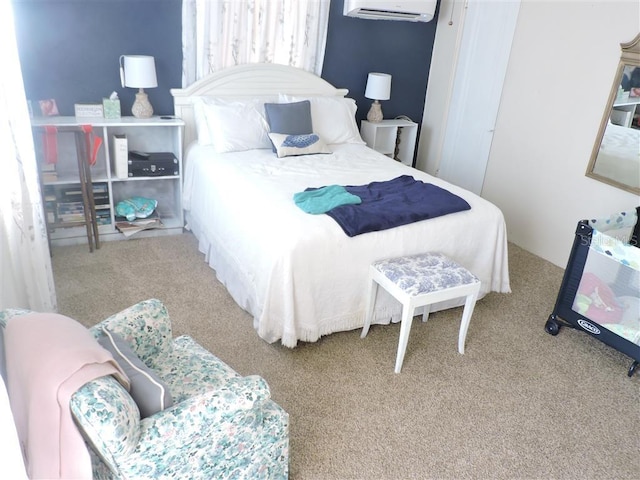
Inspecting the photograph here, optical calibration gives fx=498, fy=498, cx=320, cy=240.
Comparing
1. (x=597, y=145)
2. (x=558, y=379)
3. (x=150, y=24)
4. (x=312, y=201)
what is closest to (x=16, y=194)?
(x=312, y=201)

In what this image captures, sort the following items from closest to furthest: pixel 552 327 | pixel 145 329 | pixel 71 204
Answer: pixel 145 329, pixel 552 327, pixel 71 204

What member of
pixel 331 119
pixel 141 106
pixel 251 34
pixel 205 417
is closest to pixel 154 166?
pixel 141 106

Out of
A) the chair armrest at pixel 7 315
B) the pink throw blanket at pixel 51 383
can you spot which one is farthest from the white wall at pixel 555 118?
the chair armrest at pixel 7 315

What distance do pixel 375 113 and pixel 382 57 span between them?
0.50 metres

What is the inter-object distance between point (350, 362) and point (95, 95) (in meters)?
2.57

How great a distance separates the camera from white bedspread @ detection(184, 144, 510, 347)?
7.93 feet

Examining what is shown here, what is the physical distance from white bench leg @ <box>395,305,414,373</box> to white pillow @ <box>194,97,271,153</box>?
1841 mm

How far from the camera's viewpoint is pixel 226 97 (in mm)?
3797

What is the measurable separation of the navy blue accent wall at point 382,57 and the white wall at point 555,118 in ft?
3.07

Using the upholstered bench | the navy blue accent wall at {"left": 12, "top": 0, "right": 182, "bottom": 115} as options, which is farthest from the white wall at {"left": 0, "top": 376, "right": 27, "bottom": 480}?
the navy blue accent wall at {"left": 12, "top": 0, "right": 182, "bottom": 115}

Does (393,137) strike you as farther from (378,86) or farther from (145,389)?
(145,389)

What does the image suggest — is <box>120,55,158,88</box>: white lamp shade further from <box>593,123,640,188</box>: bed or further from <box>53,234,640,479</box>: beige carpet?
<box>593,123,640,188</box>: bed

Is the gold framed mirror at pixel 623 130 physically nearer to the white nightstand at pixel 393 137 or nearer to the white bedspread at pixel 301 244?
the white bedspread at pixel 301 244

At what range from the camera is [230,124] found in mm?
3543
